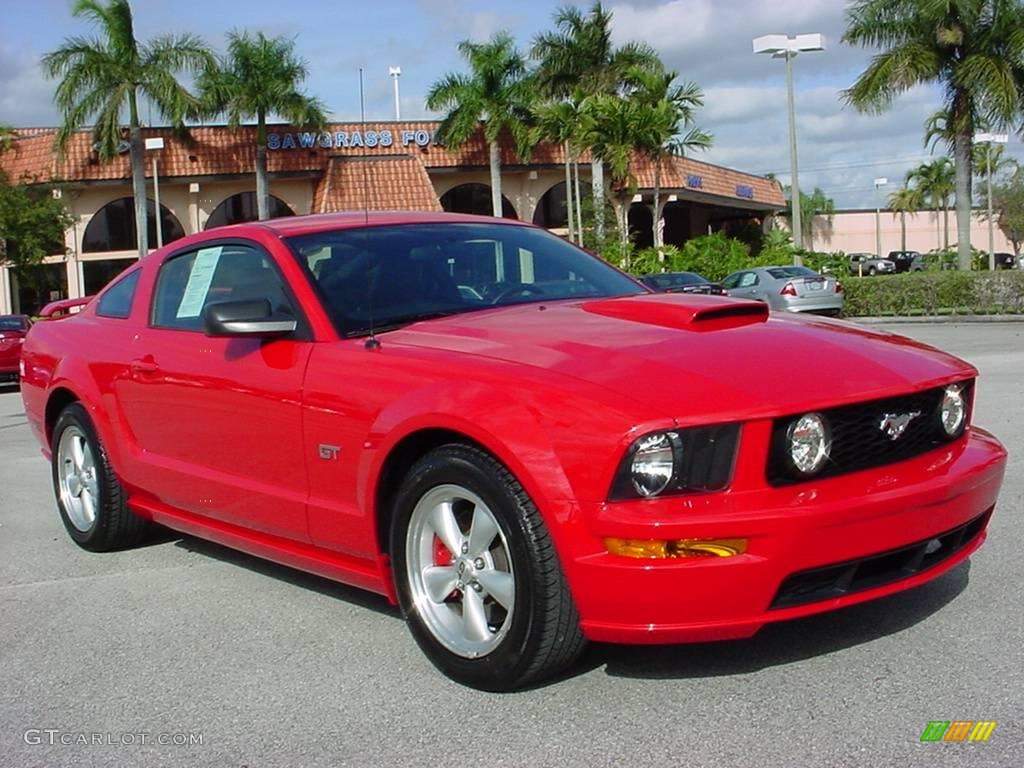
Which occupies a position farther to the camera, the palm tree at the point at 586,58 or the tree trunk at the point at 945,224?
the tree trunk at the point at 945,224

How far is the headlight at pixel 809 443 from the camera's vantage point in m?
3.47

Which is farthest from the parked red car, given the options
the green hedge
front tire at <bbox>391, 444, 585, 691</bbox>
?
the green hedge

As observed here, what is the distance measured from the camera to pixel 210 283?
5.29 meters

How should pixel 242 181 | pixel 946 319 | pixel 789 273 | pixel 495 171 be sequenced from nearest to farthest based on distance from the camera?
1. pixel 946 319
2. pixel 789 273
3. pixel 242 181
4. pixel 495 171

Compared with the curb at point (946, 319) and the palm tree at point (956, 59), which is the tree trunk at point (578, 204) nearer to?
the palm tree at point (956, 59)

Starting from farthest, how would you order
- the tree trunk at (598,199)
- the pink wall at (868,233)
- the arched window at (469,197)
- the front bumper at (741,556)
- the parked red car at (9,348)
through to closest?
the pink wall at (868,233), the arched window at (469,197), the tree trunk at (598,199), the parked red car at (9,348), the front bumper at (741,556)

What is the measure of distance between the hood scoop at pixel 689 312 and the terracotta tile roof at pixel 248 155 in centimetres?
3520

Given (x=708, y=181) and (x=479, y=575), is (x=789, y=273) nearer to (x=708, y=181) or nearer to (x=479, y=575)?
(x=708, y=181)

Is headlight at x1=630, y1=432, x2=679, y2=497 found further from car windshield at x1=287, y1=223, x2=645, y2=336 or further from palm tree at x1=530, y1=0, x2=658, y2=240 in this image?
palm tree at x1=530, y1=0, x2=658, y2=240

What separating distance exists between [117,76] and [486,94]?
39.0 ft

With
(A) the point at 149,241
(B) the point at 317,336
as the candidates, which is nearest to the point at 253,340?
(B) the point at 317,336

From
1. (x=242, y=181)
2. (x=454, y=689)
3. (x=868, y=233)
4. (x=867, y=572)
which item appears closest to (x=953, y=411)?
(x=867, y=572)

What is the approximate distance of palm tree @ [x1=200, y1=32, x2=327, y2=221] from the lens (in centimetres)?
3888

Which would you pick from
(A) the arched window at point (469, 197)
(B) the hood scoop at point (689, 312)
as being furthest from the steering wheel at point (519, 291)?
(A) the arched window at point (469, 197)
